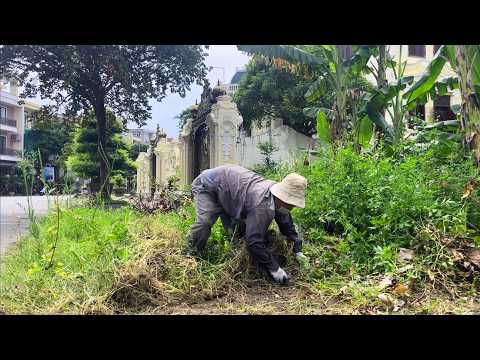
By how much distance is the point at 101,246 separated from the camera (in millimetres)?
3139

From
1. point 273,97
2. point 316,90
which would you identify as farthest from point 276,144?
point 316,90

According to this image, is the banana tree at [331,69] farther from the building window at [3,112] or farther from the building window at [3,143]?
the building window at [3,143]

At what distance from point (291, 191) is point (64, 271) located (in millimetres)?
1775

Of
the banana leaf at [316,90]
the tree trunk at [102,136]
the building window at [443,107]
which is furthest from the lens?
the building window at [443,107]

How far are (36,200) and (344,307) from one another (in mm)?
2776

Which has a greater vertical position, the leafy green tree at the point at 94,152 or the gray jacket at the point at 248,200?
the leafy green tree at the point at 94,152

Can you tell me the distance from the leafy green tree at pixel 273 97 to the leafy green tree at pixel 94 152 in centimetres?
167

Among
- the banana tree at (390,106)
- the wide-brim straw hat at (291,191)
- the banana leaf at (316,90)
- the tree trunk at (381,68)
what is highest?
the tree trunk at (381,68)

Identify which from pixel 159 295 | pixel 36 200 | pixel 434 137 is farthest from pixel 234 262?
pixel 434 137

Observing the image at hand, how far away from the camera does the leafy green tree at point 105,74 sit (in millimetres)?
4105

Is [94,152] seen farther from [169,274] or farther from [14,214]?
[169,274]

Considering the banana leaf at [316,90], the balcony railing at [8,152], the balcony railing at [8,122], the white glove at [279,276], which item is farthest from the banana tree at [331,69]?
the balcony railing at [8,152]

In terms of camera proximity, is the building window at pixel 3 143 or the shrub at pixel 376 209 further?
the building window at pixel 3 143
